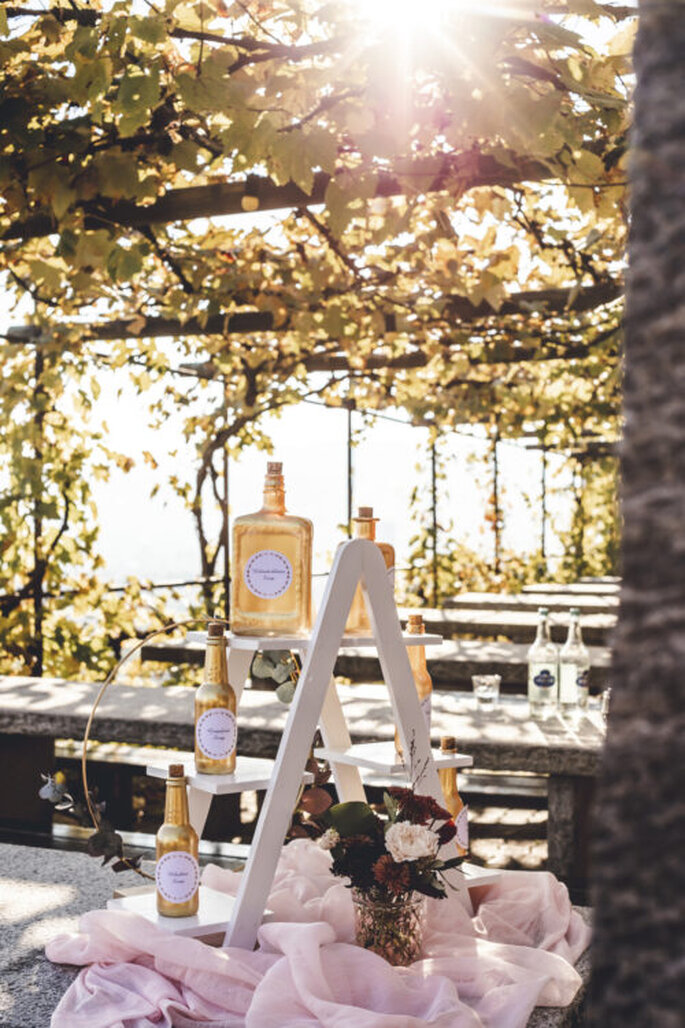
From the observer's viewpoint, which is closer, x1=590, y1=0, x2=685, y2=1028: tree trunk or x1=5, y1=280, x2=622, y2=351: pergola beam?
x1=590, y1=0, x2=685, y2=1028: tree trunk

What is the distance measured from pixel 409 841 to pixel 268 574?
22.3 inches

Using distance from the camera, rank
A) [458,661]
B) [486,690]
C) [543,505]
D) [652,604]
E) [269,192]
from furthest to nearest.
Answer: [543,505]
[458,661]
[486,690]
[269,192]
[652,604]

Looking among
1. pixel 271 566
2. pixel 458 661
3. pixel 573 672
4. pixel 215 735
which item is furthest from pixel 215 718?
pixel 458 661

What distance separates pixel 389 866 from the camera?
2055mm

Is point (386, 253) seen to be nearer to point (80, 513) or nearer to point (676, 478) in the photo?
point (80, 513)

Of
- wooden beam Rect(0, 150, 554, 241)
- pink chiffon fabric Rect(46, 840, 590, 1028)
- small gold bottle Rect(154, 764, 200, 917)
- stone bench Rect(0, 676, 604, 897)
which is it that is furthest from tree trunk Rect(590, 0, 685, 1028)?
wooden beam Rect(0, 150, 554, 241)

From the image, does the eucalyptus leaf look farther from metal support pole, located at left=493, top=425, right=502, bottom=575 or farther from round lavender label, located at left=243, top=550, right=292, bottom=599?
metal support pole, located at left=493, top=425, right=502, bottom=575

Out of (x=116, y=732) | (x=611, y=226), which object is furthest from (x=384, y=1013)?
(x=611, y=226)

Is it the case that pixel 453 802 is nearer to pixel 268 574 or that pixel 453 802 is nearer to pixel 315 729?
pixel 315 729

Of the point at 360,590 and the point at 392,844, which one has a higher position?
the point at 360,590

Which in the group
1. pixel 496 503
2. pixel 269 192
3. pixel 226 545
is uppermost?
pixel 269 192

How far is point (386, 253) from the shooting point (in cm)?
521

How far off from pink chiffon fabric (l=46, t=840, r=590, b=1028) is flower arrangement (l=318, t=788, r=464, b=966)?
0.06 m

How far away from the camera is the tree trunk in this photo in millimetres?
730
